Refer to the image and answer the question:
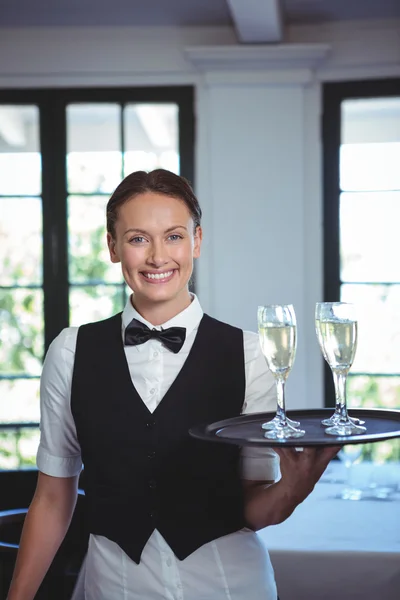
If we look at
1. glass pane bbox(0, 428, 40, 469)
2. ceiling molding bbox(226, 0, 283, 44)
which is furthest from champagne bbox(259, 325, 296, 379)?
glass pane bbox(0, 428, 40, 469)

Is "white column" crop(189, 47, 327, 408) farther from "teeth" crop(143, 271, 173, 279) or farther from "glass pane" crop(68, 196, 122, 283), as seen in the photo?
"teeth" crop(143, 271, 173, 279)

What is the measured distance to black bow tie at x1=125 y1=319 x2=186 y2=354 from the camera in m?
1.48

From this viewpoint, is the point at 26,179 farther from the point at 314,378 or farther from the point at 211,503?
the point at 211,503

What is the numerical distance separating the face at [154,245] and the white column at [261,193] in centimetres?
264

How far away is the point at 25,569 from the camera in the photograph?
1.42m

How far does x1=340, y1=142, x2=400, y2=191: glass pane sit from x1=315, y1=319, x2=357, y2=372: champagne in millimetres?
2909

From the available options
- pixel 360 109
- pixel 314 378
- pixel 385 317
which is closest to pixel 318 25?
pixel 360 109

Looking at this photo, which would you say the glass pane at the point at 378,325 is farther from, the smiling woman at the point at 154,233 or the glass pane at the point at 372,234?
the smiling woman at the point at 154,233

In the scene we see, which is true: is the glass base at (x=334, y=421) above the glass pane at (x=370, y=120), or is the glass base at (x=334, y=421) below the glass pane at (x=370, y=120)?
below

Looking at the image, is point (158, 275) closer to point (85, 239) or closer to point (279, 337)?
point (279, 337)

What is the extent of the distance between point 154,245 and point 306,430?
42 cm

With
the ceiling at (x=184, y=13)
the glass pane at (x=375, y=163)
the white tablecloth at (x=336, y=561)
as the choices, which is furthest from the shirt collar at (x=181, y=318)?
the glass pane at (x=375, y=163)

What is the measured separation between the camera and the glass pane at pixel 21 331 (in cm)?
428

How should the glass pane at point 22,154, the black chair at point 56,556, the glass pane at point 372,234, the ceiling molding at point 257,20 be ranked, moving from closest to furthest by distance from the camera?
the black chair at point 56,556
the ceiling molding at point 257,20
the glass pane at point 372,234
the glass pane at point 22,154
